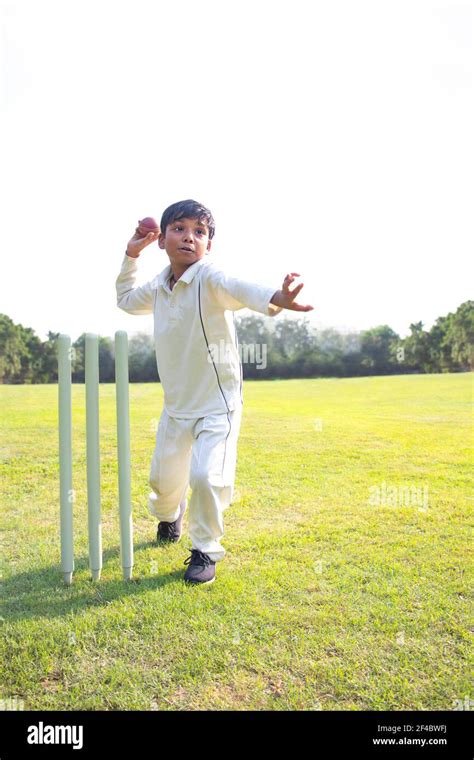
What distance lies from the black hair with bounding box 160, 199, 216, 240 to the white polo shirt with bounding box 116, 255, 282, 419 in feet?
0.68

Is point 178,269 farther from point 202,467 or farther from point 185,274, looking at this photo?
point 202,467

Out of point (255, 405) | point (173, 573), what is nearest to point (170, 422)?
point (173, 573)

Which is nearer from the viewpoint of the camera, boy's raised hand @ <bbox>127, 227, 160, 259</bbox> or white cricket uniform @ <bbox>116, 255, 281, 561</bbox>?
white cricket uniform @ <bbox>116, 255, 281, 561</bbox>

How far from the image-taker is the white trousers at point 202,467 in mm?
2846

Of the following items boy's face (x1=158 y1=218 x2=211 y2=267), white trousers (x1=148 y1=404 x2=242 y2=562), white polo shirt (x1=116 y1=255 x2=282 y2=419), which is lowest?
white trousers (x1=148 y1=404 x2=242 y2=562)

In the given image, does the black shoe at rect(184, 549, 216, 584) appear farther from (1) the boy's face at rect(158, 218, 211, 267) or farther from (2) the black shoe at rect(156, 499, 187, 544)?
(1) the boy's face at rect(158, 218, 211, 267)

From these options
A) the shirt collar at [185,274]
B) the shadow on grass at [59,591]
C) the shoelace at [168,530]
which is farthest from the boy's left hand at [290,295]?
the shoelace at [168,530]

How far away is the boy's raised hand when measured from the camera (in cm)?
324

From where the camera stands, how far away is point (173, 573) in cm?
293

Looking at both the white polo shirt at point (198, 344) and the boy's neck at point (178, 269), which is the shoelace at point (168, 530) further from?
the boy's neck at point (178, 269)

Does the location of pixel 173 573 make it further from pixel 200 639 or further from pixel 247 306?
pixel 247 306

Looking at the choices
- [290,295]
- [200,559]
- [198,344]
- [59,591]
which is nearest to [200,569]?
[200,559]

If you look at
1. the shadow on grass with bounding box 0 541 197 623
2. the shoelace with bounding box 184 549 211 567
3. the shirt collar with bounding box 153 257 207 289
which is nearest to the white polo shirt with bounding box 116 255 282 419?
the shirt collar with bounding box 153 257 207 289

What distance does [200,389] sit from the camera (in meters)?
3.01
